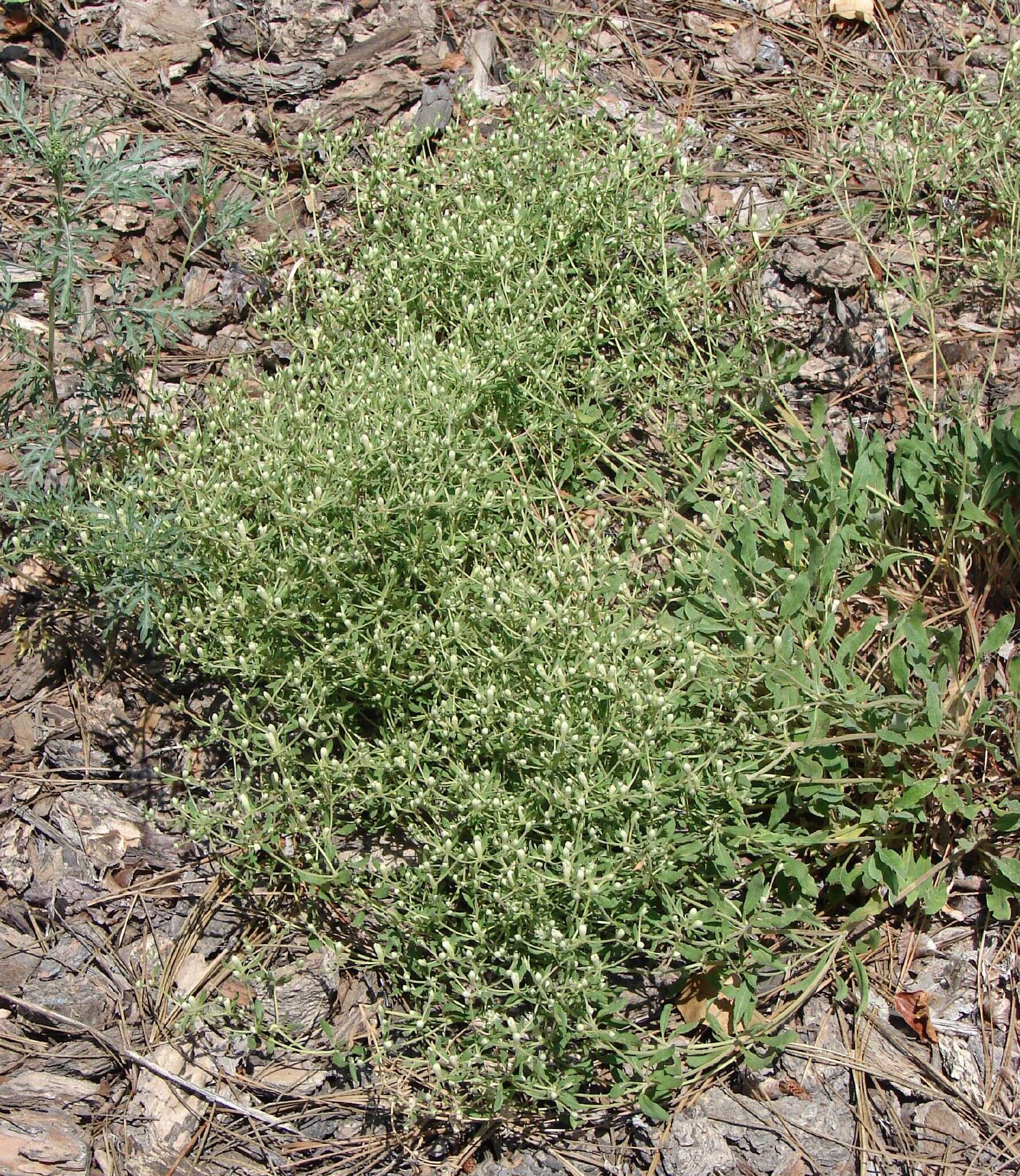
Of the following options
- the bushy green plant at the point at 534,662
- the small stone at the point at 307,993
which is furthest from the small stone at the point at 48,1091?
the bushy green plant at the point at 534,662

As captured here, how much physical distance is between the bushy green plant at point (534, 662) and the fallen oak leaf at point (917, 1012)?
0.99ft

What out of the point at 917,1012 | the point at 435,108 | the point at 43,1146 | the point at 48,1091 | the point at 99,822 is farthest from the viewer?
the point at 435,108

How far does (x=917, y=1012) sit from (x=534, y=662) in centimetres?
153

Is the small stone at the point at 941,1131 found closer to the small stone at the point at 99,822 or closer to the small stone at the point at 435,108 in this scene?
the small stone at the point at 99,822

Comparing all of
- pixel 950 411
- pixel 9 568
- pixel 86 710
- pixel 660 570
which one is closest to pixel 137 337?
pixel 9 568

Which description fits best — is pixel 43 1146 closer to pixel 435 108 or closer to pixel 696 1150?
pixel 696 1150

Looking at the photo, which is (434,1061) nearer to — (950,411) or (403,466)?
(403,466)

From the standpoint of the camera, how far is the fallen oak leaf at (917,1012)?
3.07 metres

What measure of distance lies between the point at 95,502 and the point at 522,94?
2.65 m

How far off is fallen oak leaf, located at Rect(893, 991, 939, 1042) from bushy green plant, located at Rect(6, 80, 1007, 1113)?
30 centimetres

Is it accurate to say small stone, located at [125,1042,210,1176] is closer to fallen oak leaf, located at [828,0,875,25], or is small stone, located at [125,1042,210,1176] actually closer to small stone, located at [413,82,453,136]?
small stone, located at [413,82,453,136]

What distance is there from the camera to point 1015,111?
4.32 metres

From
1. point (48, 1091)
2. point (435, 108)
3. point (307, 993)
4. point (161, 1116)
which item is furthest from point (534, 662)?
point (435, 108)

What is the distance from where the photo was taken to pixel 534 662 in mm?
3248
